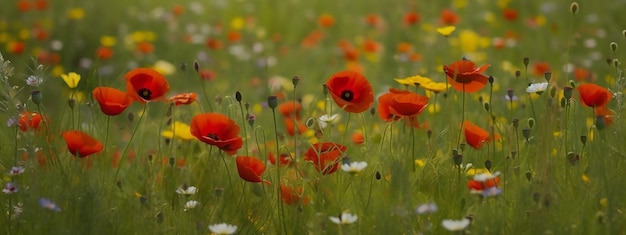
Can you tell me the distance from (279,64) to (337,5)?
1.10 meters

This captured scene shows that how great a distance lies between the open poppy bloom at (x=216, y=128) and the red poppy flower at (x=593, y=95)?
71cm

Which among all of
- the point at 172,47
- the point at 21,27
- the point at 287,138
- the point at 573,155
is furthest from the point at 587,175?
the point at 21,27

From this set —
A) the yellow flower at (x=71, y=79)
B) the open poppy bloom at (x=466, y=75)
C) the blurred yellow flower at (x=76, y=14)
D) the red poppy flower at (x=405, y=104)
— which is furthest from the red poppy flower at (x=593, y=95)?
the blurred yellow flower at (x=76, y=14)

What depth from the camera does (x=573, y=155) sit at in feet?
6.21

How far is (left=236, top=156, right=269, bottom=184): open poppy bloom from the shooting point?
183 cm

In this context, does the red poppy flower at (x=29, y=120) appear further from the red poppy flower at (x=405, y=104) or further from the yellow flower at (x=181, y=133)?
the red poppy flower at (x=405, y=104)

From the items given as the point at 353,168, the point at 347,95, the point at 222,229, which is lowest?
the point at 222,229

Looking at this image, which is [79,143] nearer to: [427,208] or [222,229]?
[222,229]

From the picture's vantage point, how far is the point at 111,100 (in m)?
1.94

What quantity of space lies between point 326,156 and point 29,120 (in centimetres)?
59

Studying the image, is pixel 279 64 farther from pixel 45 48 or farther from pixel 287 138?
pixel 287 138

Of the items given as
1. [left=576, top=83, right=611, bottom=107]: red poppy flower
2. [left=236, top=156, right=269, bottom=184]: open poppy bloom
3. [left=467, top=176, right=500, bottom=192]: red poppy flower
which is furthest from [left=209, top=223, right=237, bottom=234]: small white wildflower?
[left=576, top=83, right=611, bottom=107]: red poppy flower

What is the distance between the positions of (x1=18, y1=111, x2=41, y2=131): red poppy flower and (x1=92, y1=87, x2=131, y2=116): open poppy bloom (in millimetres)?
135

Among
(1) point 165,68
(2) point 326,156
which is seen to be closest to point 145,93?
(2) point 326,156
